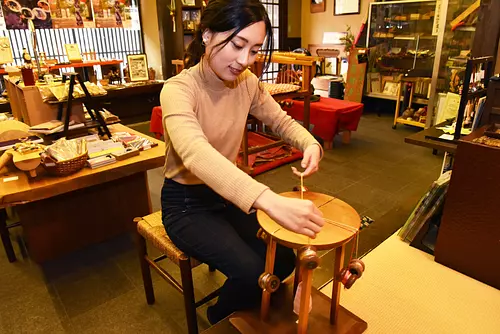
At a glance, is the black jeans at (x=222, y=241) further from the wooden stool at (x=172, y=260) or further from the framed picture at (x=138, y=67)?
the framed picture at (x=138, y=67)

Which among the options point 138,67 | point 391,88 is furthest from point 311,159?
point 391,88

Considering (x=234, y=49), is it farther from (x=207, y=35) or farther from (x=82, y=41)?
(x=82, y=41)

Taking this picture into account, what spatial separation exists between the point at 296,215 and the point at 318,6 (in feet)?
20.2

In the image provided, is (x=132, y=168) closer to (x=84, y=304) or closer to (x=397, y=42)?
(x=84, y=304)

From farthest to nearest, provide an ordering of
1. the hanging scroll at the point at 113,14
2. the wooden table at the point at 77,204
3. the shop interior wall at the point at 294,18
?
the shop interior wall at the point at 294,18, the hanging scroll at the point at 113,14, the wooden table at the point at 77,204

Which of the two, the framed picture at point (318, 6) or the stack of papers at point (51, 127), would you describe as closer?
the stack of papers at point (51, 127)

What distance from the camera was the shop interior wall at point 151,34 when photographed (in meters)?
5.21

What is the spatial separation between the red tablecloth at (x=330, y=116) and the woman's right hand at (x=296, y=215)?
3.05m

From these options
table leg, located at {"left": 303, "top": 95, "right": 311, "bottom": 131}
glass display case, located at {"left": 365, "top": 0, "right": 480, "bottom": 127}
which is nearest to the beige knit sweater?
table leg, located at {"left": 303, "top": 95, "right": 311, "bottom": 131}

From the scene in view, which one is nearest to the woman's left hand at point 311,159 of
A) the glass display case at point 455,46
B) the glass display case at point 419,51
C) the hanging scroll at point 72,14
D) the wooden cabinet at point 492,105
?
the wooden cabinet at point 492,105

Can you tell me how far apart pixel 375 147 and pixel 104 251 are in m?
2.98

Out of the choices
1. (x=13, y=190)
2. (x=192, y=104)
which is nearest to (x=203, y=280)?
(x=13, y=190)

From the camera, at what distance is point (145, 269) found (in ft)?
5.32

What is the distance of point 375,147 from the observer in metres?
3.96
